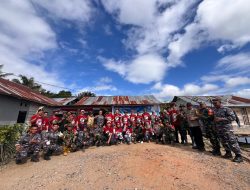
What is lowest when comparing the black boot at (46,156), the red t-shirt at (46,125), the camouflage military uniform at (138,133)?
the black boot at (46,156)

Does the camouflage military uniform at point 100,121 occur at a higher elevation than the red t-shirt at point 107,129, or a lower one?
higher

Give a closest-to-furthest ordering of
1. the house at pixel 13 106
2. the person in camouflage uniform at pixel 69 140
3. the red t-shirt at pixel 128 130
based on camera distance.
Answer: the person in camouflage uniform at pixel 69 140 → the red t-shirt at pixel 128 130 → the house at pixel 13 106

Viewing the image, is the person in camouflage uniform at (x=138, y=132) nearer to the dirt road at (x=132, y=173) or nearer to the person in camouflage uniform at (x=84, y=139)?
the person in camouflage uniform at (x=84, y=139)

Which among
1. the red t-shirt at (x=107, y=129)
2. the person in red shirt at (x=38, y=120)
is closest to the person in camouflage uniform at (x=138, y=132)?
the red t-shirt at (x=107, y=129)

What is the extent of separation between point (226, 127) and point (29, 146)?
7.60 meters

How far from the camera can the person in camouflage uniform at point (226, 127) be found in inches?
241

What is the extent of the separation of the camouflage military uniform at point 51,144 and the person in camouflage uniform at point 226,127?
261 inches

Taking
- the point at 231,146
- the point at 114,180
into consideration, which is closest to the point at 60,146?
the point at 114,180

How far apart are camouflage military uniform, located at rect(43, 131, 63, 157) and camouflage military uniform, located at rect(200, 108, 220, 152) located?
635 centimetres

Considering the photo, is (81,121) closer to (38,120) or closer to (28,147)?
(38,120)

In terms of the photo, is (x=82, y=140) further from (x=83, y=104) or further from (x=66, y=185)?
(x=83, y=104)

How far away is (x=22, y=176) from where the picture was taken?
5.20 meters

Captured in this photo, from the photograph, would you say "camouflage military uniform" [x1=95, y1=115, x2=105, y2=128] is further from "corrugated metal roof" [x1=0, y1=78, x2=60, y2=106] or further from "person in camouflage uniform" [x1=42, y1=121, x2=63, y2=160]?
"corrugated metal roof" [x1=0, y1=78, x2=60, y2=106]

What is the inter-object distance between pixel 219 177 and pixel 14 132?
7692 mm
